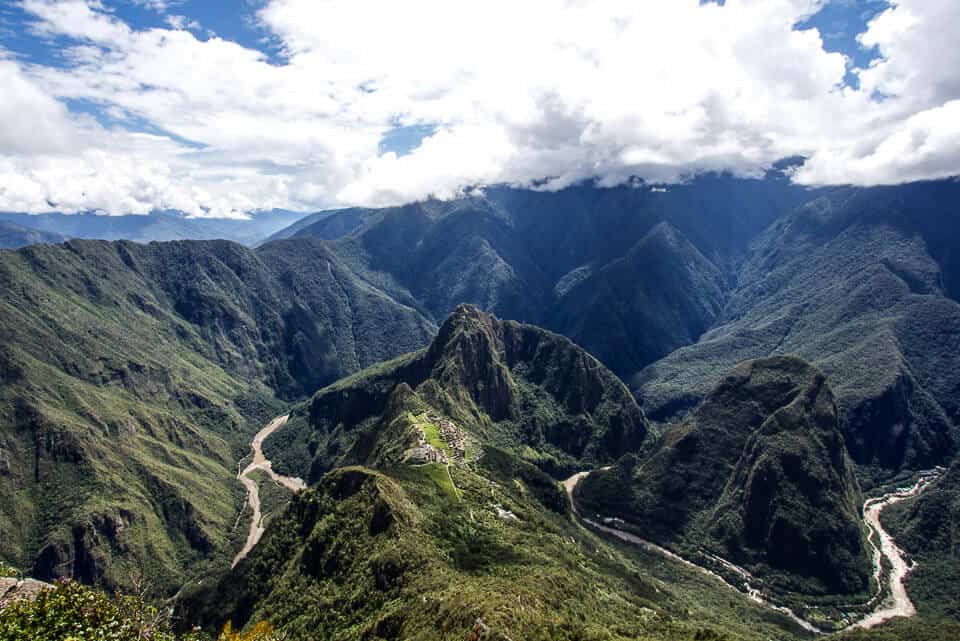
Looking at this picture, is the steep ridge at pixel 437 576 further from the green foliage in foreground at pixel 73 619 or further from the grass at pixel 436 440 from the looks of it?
the green foliage in foreground at pixel 73 619

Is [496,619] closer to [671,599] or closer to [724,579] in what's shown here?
[671,599]

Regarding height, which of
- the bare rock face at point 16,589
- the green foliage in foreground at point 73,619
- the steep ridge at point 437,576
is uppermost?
the green foliage in foreground at point 73,619

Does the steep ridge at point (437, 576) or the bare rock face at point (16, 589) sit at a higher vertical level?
the bare rock face at point (16, 589)

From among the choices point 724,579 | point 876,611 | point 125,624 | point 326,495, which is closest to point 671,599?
point 724,579

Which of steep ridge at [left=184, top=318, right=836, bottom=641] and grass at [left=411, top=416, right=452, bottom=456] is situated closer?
steep ridge at [left=184, top=318, right=836, bottom=641]

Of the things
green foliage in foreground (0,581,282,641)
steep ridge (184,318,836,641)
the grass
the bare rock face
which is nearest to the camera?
green foliage in foreground (0,581,282,641)

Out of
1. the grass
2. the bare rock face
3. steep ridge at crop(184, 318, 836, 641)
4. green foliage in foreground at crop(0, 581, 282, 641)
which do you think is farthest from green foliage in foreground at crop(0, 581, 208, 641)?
the grass

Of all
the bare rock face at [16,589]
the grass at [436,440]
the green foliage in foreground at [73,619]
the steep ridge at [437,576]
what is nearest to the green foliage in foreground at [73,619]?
the green foliage in foreground at [73,619]

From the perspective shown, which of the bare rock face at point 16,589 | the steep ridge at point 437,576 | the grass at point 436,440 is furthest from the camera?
the grass at point 436,440

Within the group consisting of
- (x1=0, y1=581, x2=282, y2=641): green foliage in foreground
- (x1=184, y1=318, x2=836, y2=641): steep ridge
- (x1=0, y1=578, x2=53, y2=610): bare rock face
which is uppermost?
(x1=0, y1=581, x2=282, y2=641): green foliage in foreground

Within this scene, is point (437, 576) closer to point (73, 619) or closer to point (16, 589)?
point (16, 589)

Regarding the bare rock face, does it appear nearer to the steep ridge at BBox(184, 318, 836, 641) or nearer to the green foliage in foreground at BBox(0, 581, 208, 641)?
the green foliage in foreground at BBox(0, 581, 208, 641)
